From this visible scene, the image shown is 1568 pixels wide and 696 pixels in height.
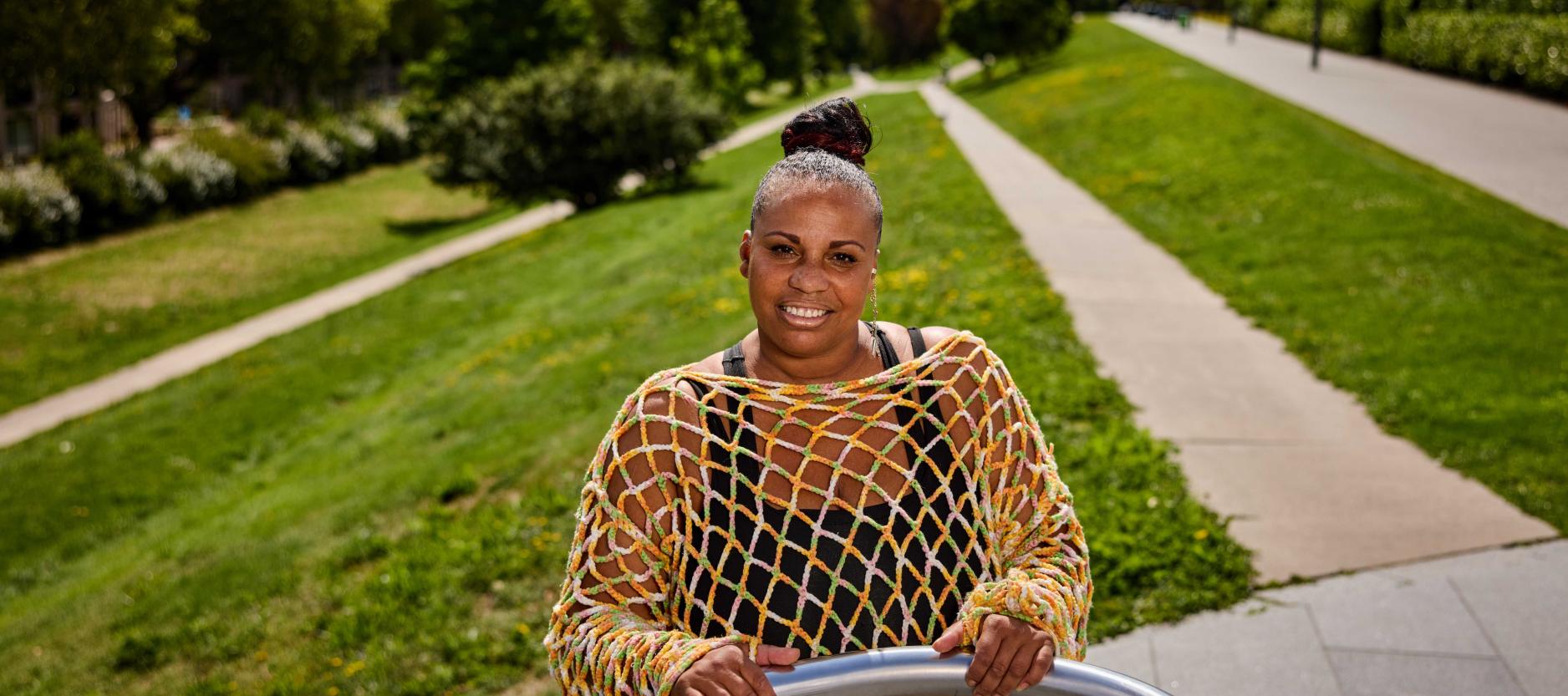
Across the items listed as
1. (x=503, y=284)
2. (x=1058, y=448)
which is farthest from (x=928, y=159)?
(x=1058, y=448)

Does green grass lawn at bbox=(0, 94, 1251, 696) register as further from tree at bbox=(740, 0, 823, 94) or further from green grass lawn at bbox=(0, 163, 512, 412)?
tree at bbox=(740, 0, 823, 94)

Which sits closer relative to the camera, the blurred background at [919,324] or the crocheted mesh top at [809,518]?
the crocheted mesh top at [809,518]

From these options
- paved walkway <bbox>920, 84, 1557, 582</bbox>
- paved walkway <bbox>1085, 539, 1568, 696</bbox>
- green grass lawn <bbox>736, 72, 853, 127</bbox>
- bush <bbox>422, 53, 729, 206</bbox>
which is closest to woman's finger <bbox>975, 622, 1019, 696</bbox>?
paved walkway <bbox>1085, 539, 1568, 696</bbox>

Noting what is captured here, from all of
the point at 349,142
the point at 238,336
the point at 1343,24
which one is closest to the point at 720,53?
the point at 349,142

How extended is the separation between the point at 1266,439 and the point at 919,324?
288 cm

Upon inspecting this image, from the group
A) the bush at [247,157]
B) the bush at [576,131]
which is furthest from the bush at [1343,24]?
the bush at [247,157]

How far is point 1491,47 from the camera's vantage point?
25.0m

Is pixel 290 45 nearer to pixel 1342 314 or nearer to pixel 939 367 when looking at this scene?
pixel 1342 314

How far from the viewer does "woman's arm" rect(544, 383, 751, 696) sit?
1.99m

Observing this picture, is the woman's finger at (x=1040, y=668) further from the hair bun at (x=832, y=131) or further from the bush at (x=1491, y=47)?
the bush at (x=1491, y=47)

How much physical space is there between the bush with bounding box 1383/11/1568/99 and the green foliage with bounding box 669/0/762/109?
19.1 m

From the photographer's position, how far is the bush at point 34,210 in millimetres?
27219

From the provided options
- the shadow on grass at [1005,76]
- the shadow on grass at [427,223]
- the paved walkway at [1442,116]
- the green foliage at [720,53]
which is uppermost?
the green foliage at [720,53]

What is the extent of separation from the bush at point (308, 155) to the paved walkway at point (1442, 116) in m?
29.2
